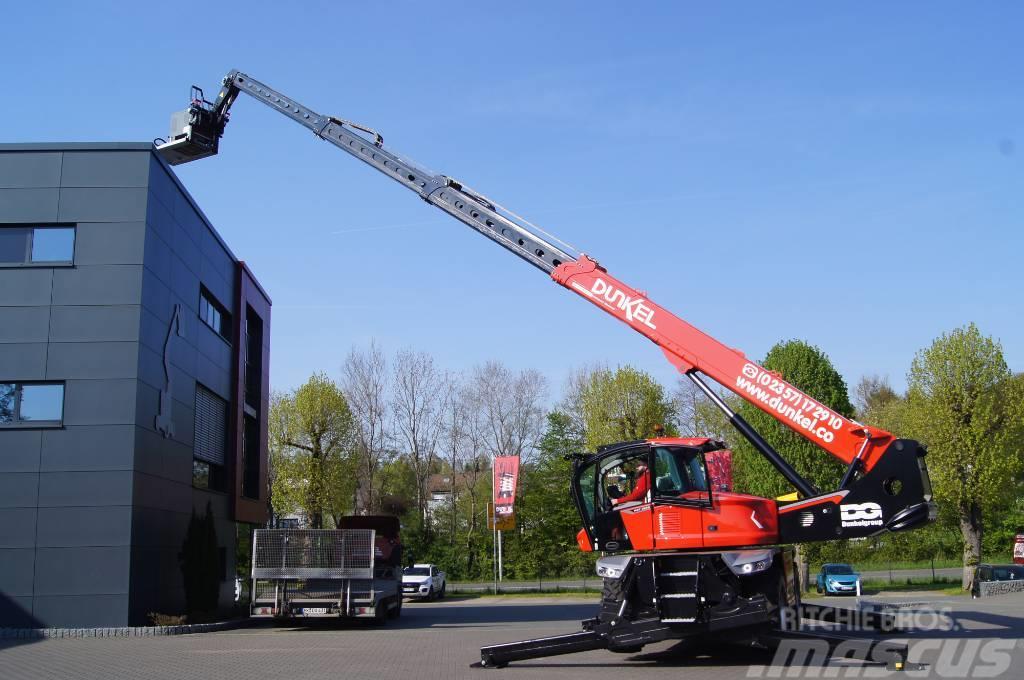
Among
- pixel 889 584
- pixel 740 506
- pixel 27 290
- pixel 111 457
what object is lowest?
pixel 889 584

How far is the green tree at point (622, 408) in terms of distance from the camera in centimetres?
4897

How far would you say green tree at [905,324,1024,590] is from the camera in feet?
101

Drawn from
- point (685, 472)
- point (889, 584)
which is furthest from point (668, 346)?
point (889, 584)

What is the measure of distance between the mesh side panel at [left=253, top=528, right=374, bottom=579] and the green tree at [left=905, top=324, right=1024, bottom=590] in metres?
20.7

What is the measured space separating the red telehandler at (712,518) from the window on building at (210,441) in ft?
51.0

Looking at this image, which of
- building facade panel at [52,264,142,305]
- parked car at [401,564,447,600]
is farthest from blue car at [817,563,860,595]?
building facade panel at [52,264,142,305]

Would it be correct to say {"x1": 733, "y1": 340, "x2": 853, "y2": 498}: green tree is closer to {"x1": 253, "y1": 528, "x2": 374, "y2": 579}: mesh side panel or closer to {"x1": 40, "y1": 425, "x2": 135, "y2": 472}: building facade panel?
{"x1": 253, "y1": 528, "x2": 374, "y2": 579}: mesh side panel

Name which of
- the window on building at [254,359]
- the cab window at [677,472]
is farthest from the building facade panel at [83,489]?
the window on building at [254,359]

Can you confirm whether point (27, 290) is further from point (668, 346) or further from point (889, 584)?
point (889, 584)

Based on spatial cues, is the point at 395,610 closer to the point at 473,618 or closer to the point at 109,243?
the point at 473,618

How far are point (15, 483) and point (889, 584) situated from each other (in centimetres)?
3508

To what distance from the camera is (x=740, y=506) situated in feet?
42.5

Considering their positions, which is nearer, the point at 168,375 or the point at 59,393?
the point at 59,393

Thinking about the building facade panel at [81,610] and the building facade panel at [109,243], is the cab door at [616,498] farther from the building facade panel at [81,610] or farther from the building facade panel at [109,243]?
the building facade panel at [109,243]
